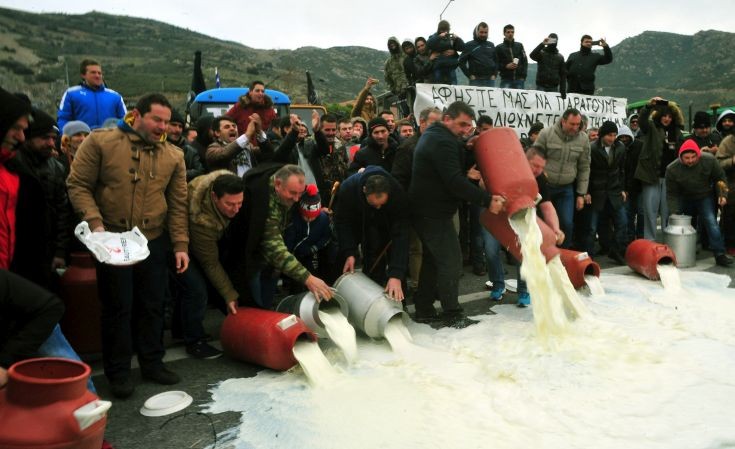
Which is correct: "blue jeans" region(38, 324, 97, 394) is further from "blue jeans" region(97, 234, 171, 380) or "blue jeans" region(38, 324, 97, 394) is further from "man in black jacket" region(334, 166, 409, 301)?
"man in black jacket" region(334, 166, 409, 301)

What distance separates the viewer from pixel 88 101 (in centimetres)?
625

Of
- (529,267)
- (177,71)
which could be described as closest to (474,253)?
(529,267)

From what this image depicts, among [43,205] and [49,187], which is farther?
[49,187]

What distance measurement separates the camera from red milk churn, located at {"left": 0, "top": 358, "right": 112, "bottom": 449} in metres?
2.26

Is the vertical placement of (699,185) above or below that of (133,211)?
below

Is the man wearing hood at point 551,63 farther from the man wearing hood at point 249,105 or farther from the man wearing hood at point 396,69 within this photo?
the man wearing hood at point 249,105

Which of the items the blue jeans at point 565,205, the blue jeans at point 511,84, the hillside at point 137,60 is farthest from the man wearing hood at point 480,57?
the hillside at point 137,60

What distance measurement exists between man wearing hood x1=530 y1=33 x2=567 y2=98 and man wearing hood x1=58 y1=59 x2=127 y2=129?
7.09m

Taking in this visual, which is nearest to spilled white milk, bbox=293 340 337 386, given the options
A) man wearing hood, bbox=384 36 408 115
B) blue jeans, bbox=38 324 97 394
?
blue jeans, bbox=38 324 97 394

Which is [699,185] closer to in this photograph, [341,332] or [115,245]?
[341,332]

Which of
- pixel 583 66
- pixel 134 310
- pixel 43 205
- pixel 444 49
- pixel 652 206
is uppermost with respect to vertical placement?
pixel 444 49

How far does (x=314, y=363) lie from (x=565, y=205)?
168 inches

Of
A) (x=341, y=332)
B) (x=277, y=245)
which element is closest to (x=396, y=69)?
(x=277, y=245)

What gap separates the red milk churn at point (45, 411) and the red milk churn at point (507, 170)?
132 inches
